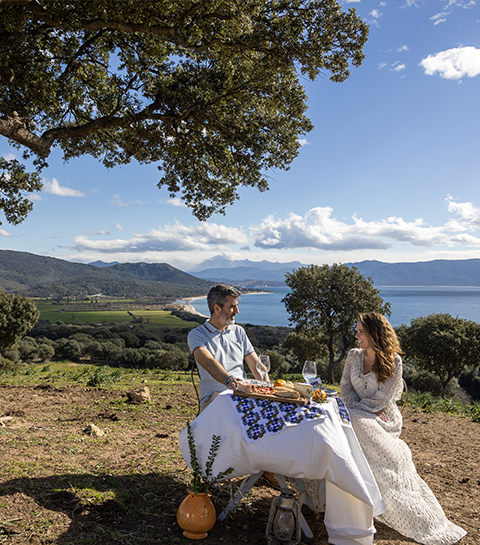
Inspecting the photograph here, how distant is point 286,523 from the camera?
10.1ft

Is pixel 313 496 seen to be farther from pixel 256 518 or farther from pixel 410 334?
pixel 410 334

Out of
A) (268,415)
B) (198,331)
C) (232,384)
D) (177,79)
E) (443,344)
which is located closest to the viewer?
(268,415)

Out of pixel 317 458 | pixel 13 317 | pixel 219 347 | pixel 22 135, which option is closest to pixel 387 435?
pixel 317 458

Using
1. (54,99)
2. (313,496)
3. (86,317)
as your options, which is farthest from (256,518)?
(86,317)

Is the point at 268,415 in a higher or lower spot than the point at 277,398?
lower

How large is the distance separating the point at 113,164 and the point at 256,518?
29.5ft

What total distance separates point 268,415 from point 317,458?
49 centimetres

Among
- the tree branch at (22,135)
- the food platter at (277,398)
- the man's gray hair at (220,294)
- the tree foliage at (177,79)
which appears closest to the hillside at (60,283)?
the tree foliage at (177,79)

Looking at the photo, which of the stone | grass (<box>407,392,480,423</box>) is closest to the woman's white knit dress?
the stone

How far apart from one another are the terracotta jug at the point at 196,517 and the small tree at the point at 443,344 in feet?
80.1

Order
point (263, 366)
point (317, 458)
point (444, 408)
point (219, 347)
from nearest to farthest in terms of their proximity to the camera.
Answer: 1. point (317, 458)
2. point (263, 366)
3. point (219, 347)
4. point (444, 408)

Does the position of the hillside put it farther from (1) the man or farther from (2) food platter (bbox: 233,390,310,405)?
(2) food platter (bbox: 233,390,310,405)

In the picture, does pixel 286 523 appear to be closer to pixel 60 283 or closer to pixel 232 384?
pixel 232 384

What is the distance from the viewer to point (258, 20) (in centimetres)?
614
